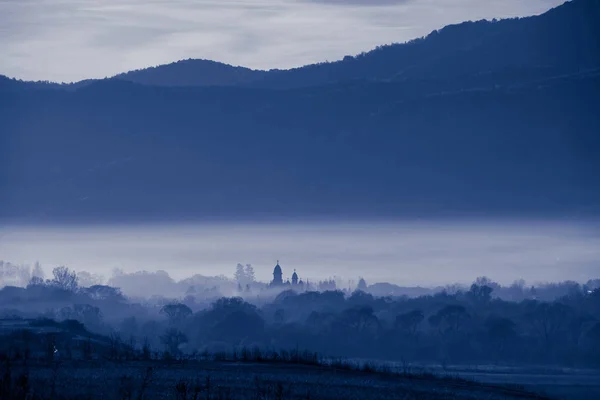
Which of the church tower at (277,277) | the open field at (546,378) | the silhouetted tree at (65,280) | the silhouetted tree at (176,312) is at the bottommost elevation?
the open field at (546,378)

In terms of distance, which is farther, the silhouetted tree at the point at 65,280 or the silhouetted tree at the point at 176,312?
the silhouetted tree at the point at 65,280

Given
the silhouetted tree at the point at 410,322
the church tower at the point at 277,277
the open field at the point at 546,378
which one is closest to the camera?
the open field at the point at 546,378

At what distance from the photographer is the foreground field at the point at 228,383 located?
130 feet

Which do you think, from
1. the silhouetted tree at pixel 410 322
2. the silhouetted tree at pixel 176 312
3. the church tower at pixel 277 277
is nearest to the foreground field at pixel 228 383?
the silhouetted tree at pixel 410 322

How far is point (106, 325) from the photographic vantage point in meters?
105

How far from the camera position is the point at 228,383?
1706 inches

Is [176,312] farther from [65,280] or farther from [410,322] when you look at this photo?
[65,280]

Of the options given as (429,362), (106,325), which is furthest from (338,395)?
(106,325)

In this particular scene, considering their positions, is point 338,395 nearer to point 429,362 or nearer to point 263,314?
point 429,362

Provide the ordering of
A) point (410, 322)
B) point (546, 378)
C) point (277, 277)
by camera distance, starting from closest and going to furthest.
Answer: point (546, 378), point (410, 322), point (277, 277)

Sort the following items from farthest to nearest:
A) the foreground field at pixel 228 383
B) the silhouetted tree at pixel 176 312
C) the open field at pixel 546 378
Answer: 1. the silhouetted tree at pixel 176 312
2. the open field at pixel 546 378
3. the foreground field at pixel 228 383

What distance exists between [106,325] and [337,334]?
56.3 feet

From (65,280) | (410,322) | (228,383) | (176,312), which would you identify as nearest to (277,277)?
(65,280)

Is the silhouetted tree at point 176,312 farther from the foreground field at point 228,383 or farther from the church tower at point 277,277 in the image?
the foreground field at point 228,383
